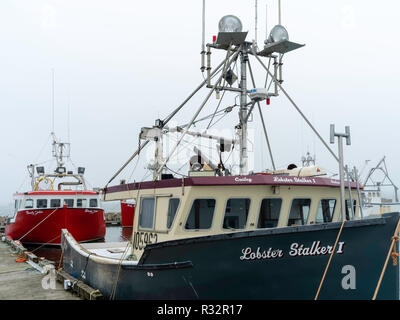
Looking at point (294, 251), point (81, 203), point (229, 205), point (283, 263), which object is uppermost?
point (229, 205)

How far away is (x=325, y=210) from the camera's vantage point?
9078 millimetres

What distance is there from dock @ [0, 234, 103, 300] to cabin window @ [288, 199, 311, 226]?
5.64 m

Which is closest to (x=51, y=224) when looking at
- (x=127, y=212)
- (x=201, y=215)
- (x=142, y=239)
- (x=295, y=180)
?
(x=127, y=212)

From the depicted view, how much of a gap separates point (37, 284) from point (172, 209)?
25.5ft

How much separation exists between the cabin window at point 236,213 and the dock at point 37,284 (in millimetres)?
4679

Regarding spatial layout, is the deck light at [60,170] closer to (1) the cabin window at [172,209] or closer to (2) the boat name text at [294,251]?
(1) the cabin window at [172,209]

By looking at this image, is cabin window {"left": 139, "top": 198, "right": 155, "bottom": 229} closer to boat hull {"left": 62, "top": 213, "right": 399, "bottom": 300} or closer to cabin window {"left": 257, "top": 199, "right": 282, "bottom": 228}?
boat hull {"left": 62, "top": 213, "right": 399, "bottom": 300}

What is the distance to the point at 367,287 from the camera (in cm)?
643

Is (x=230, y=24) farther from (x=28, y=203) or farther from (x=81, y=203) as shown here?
(x=28, y=203)

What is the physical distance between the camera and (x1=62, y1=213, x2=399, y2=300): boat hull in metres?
6.32

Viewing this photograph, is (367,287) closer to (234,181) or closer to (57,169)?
(234,181)

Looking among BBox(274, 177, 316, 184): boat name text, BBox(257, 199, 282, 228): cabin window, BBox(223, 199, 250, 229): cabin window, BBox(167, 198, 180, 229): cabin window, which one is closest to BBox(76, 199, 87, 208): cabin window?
BBox(167, 198, 180, 229): cabin window
